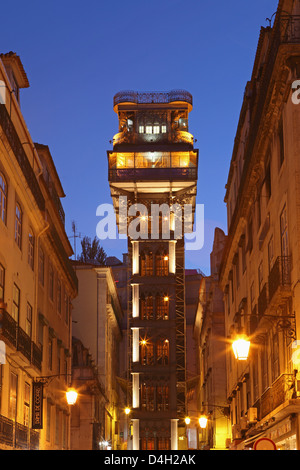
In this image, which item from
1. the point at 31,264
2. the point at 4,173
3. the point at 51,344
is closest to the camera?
the point at 4,173

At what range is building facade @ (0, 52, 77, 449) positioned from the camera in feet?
91.3

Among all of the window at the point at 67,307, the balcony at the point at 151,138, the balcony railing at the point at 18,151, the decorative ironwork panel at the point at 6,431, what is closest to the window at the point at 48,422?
the window at the point at 67,307

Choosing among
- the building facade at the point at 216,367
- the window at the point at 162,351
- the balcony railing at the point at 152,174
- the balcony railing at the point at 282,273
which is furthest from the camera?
the balcony railing at the point at 152,174

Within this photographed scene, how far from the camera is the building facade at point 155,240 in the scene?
241 feet

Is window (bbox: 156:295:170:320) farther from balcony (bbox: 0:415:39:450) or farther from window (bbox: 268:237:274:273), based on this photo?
window (bbox: 268:237:274:273)

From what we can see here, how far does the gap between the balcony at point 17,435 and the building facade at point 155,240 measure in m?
40.4

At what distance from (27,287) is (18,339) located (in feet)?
16.6

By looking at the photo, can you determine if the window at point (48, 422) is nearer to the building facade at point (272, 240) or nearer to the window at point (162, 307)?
the building facade at point (272, 240)

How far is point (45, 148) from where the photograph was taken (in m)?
41.3

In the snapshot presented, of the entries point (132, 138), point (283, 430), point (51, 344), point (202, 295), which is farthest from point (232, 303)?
point (132, 138)

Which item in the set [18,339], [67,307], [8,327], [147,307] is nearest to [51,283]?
[67,307]

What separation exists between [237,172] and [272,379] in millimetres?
17104
